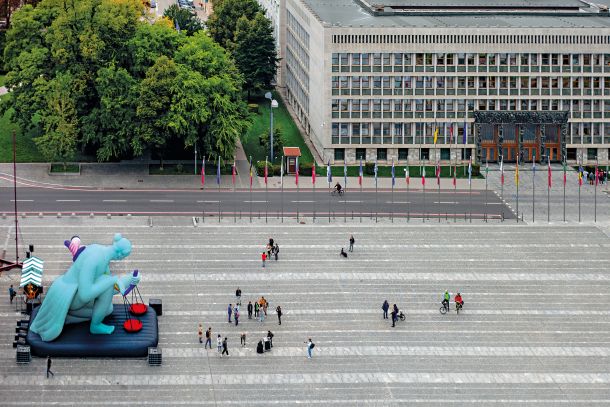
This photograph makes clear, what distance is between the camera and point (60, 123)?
195 metres

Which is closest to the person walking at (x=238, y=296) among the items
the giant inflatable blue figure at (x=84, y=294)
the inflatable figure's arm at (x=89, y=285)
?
the giant inflatable blue figure at (x=84, y=294)

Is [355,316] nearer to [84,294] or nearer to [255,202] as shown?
[84,294]

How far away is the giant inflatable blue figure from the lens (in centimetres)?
13438

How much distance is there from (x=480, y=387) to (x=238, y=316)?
25.8m

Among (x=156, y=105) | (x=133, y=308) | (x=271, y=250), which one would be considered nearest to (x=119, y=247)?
(x=133, y=308)

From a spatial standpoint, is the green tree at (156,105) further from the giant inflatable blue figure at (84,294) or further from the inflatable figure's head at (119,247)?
the giant inflatable blue figure at (84,294)

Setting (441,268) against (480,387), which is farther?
(441,268)

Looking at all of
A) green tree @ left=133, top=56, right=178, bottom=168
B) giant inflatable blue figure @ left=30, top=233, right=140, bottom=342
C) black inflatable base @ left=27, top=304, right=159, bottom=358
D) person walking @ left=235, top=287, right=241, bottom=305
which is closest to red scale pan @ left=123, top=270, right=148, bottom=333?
black inflatable base @ left=27, top=304, right=159, bottom=358

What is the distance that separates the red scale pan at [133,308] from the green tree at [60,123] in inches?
1909

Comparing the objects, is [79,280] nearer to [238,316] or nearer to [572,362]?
[238,316]

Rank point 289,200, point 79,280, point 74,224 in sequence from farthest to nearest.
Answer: point 289,200, point 74,224, point 79,280

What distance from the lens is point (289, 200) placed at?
186 meters

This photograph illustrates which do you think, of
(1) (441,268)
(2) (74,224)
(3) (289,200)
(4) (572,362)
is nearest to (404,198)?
(3) (289,200)

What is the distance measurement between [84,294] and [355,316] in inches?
1032
